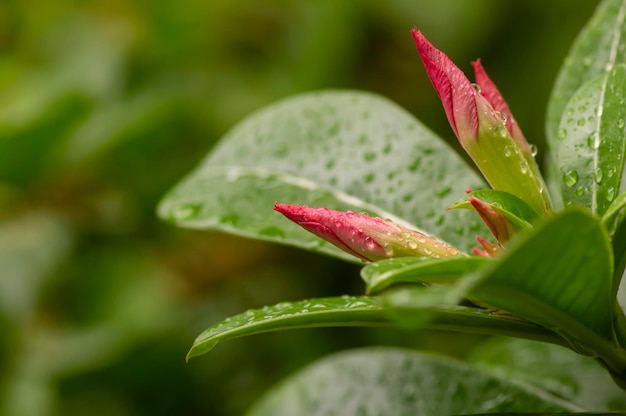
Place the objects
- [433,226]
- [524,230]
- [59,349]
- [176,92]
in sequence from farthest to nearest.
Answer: [176,92]
[59,349]
[433,226]
[524,230]

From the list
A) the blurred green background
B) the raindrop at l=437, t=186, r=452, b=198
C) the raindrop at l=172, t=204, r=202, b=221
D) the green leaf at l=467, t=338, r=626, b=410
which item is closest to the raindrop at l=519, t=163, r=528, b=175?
the raindrop at l=437, t=186, r=452, b=198

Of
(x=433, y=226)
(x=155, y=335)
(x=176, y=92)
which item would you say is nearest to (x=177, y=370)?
(x=155, y=335)

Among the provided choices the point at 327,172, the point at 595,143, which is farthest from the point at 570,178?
the point at 327,172

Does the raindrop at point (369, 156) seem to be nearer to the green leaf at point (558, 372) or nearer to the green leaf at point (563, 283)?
the green leaf at point (558, 372)

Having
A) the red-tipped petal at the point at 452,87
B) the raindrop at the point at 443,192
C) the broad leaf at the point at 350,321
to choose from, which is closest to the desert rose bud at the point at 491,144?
the red-tipped petal at the point at 452,87

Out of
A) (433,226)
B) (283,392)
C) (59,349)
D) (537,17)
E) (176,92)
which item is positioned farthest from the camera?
(537,17)

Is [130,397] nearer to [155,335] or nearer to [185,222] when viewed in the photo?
[155,335]

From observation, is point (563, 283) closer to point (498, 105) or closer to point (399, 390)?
point (498, 105)
